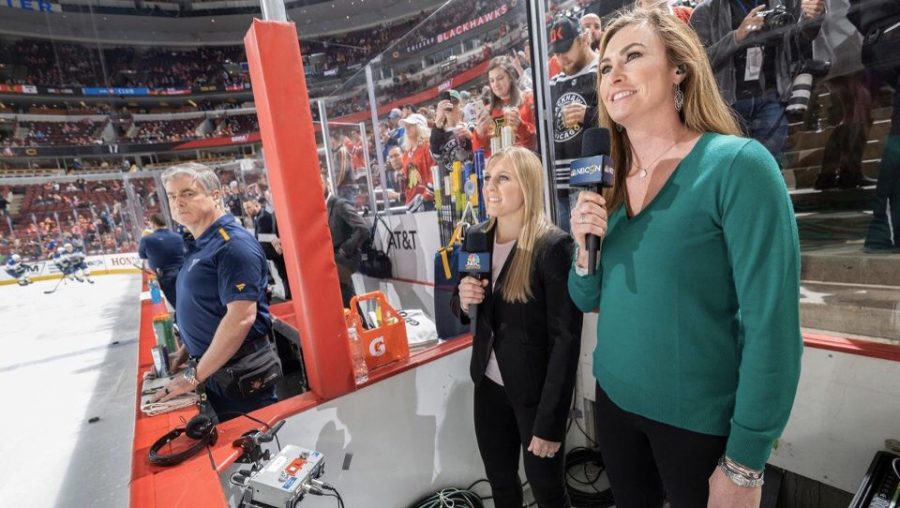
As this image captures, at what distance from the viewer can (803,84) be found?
67.7 inches

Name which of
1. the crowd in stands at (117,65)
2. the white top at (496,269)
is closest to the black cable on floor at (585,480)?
the white top at (496,269)

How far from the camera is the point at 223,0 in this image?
15.8m

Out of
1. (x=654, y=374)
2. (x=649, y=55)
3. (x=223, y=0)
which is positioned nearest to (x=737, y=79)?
(x=649, y=55)

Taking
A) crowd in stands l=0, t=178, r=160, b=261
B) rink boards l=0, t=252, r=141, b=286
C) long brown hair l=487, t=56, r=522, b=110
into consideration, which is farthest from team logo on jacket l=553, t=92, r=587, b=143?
crowd in stands l=0, t=178, r=160, b=261

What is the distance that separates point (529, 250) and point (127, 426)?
5.08 feet

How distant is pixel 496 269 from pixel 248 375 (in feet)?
3.83

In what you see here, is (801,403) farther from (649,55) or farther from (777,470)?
(649,55)

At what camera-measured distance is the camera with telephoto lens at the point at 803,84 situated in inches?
66.4

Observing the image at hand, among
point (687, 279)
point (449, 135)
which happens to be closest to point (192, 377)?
point (687, 279)

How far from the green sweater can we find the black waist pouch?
147cm

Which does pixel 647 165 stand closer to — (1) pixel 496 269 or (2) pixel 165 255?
(1) pixel 496 269

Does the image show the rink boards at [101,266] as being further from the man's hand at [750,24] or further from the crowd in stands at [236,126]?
the crowd in stands at [236,126]

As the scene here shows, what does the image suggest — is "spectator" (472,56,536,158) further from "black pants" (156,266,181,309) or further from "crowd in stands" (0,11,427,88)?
"crowd in stands" (0,11,427,88)

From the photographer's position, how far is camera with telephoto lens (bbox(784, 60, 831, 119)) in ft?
5.54
